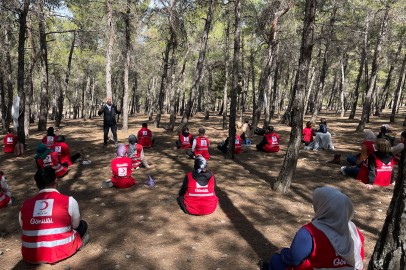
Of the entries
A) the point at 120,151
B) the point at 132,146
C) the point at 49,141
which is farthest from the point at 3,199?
the point at 49,141

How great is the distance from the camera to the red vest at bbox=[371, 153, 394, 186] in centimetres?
678

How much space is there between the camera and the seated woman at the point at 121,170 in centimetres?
655

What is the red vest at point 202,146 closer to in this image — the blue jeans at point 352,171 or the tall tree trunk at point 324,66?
the blue jeans at point 352,171

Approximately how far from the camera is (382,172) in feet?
22.6

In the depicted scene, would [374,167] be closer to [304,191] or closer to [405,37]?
[304,191]

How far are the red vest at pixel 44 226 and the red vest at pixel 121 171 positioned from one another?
294 cm

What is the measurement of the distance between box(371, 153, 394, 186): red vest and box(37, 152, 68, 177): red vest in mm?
9257

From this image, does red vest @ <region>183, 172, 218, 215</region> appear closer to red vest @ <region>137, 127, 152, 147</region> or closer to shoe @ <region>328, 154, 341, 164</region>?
shoe @ <region>328, 154, 341, 164</region>

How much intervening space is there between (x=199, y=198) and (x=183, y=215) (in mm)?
567

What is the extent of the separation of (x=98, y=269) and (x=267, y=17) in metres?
17.5

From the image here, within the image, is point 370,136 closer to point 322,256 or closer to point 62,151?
point 322,256

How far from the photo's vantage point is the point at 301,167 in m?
9.06

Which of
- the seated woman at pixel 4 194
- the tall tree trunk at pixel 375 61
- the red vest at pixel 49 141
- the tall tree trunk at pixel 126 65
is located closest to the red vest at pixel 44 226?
the seated woman at pixel 4 194

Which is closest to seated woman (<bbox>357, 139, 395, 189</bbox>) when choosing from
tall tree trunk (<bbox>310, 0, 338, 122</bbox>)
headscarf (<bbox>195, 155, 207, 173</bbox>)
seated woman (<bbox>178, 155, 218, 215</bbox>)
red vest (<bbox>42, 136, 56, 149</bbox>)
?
seated woman (<bbox>178, 155, 218, 215</bbox>)
